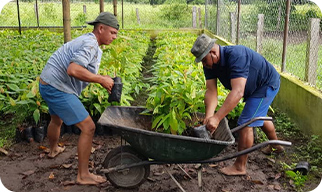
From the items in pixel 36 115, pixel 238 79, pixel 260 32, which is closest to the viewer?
pixel 238 79

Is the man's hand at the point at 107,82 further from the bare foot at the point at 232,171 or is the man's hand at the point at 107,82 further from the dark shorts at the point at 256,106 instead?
the bare foot at the point at 232,171

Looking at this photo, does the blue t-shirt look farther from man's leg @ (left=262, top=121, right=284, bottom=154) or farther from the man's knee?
the man's knee

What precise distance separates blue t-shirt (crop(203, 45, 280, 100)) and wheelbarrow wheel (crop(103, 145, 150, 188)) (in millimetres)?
1216

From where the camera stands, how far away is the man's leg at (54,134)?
416cm

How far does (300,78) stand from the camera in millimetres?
5680

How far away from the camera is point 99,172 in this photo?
4023 millimetres

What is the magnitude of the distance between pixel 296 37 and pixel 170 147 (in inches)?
151

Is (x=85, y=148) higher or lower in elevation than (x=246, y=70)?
lower

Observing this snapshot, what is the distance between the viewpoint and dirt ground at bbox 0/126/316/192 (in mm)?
3734

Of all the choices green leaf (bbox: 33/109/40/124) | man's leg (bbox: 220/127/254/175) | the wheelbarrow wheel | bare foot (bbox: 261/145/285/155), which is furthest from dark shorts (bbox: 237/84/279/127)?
green leaf (bbox: 33/109/40/124)

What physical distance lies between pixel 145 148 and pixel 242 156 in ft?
4.27

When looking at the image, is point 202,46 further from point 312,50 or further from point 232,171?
point 312,50

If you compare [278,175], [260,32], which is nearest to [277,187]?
[278,175]

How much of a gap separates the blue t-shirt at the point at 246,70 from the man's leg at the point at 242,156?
0.41 metres
